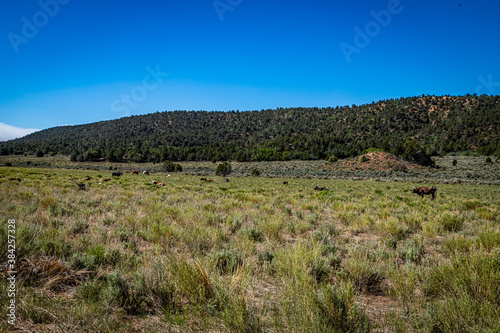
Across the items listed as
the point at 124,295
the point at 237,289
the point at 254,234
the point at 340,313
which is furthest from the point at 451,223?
the point at 124,295

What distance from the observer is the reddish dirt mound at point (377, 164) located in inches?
1873

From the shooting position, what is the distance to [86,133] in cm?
14688

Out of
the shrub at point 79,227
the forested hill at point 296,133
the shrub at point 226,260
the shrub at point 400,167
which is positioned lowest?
the shrub at point 226,260

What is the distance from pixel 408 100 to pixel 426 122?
74.8ft

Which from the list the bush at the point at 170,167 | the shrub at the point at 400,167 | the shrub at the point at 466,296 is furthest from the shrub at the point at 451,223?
the bush at the point at 170,167

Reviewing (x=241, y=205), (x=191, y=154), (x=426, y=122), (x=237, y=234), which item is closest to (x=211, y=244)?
(x=237, y=234)

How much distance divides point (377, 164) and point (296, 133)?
248 ft

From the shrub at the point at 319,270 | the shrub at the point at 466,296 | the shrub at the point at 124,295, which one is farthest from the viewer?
the shrub at the point at 319,270

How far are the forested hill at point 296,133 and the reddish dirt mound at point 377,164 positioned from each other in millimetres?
4685

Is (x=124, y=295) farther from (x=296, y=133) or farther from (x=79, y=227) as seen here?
(x=296, y=133)

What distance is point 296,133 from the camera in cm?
12519

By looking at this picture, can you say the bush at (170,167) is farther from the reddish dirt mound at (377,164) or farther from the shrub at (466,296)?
the shrub at (466,296)

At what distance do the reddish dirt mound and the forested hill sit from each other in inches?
184

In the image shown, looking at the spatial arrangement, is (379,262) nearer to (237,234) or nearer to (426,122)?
(237,234)
